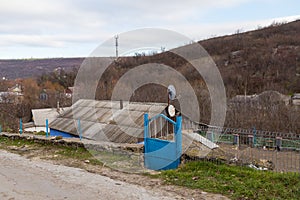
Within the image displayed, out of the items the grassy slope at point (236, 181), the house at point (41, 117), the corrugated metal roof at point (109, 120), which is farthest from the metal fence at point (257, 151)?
the house at point (41, 117)

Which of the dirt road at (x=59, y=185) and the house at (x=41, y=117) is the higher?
the dirt road at (x=59, y=185)

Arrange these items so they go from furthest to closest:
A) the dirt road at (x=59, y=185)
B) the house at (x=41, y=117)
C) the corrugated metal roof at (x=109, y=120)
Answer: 1. the house at (x=41, y=117)
2. the corrugated metal roof at (x=109, y=120)
3. the dirt road at (x=59, y=185)

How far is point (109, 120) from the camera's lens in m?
12.1

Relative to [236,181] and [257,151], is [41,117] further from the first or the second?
[236,181]

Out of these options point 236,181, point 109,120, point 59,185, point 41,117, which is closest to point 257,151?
point 236,181

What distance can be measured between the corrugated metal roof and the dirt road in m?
3.82

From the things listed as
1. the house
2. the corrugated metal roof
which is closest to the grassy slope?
the corrugated metal roof

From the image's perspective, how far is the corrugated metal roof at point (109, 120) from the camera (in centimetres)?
1023

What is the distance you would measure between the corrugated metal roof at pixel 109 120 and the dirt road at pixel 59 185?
3.82 meters

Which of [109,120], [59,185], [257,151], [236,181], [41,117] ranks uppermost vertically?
[109,120]

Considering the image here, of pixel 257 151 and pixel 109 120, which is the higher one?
pixel 109 120

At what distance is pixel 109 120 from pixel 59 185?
6835mm

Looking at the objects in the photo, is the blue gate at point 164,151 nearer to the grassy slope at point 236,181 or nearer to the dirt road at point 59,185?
the grassy slope at point 236,181

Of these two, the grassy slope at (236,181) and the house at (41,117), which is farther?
the house at (41,117)
